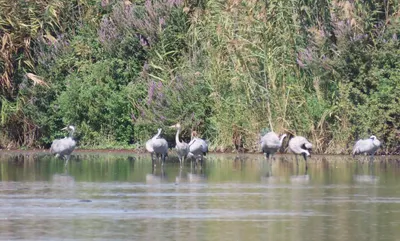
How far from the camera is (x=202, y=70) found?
29266 millimetres

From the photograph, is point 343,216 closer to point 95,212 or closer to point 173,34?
point 95,212

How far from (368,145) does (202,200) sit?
835cm

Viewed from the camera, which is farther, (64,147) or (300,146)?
(64,147)

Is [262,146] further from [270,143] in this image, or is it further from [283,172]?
[283,172]

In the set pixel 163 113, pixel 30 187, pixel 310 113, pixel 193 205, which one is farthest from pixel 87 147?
pixel 193 205

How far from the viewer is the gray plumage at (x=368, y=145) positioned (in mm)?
24875

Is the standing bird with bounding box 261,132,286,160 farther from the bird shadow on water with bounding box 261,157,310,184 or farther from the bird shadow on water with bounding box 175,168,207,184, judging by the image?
the bird shadow on water with bounding box 175,168,207,184

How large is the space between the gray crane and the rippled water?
1.40ft

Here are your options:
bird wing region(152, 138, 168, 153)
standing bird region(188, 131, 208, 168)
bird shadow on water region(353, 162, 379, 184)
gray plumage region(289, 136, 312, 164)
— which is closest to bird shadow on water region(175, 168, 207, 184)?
standing bird region(188, 131, 208, 168)

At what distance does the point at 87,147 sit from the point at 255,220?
50.6 feet

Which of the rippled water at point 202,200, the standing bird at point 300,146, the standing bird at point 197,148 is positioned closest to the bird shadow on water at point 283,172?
the rippled water at point 202,200

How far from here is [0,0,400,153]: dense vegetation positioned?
90.5ft

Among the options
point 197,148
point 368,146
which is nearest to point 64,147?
point 197,148

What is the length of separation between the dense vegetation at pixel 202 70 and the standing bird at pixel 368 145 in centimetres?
176
